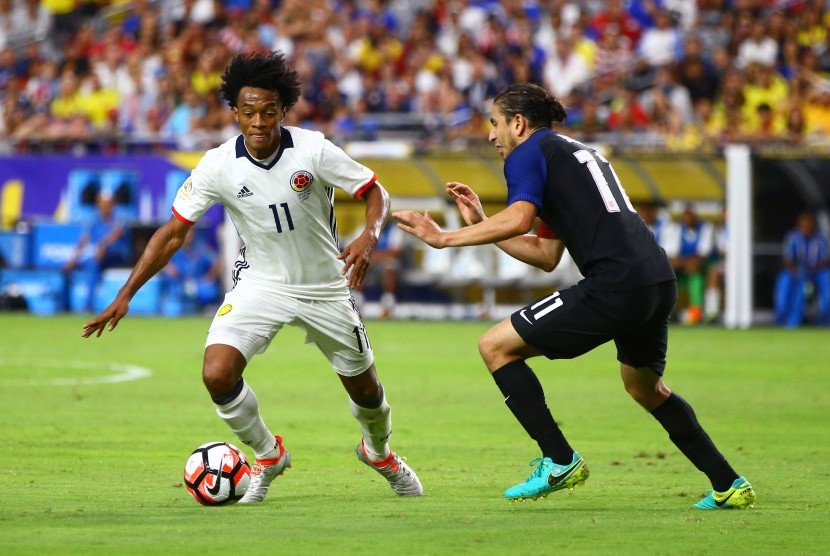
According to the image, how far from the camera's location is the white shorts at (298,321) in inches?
304

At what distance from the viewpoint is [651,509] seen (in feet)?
24.3

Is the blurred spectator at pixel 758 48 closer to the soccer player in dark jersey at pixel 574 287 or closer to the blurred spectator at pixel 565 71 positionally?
the blurred spectator at pixel 565 71

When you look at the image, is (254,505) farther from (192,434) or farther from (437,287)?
(437,287)

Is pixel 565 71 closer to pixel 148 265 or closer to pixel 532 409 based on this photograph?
pixel 148 265

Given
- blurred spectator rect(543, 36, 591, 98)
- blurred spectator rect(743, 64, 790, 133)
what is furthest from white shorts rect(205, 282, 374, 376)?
blurred spectator rect(543, 36, 591, 98)

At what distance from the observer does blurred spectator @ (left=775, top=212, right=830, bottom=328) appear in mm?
22734

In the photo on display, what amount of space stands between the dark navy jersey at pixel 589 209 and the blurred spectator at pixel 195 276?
17897 mm

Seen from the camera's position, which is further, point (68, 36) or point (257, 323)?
point (68, 36)

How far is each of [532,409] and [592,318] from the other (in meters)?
0.56

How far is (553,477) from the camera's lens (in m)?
7.20

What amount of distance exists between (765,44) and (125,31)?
13799 mm

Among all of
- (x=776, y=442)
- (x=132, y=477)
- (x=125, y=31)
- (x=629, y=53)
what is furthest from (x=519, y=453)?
(x=125, y=31)

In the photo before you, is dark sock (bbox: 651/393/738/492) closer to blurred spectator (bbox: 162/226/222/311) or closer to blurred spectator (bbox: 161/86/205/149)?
blurred spectator (bbox: 162/226/222/311)

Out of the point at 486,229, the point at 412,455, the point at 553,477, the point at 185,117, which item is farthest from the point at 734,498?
the point at 185,117
